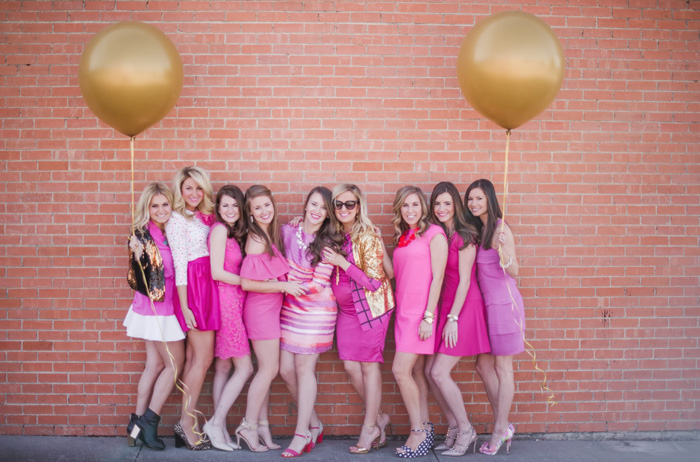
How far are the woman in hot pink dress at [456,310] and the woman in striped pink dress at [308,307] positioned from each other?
2.67 feet

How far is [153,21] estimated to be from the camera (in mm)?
4516

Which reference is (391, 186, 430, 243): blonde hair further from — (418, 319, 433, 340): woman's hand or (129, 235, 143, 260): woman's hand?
(129, 235, 143, 260): woman's hand

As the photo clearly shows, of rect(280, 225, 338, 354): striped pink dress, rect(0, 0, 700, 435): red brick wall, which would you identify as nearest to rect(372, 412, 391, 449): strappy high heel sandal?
rect(0, 0, 700, 435): red brick wall

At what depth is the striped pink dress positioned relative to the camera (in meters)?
4.21

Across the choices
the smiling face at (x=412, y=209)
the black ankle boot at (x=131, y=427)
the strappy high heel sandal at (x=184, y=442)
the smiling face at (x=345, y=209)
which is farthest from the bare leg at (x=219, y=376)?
the smiling face at (x=412, y=209)

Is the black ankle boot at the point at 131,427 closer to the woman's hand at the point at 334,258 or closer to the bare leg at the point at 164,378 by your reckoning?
the bare leg at the point at 164,378

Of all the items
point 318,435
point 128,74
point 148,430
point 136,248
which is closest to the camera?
point 128,74

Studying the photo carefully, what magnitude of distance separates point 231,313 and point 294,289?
503 millimetres

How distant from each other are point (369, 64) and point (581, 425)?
11.3ft

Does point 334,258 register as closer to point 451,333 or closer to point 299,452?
point 451,333

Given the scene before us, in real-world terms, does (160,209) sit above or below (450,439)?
above

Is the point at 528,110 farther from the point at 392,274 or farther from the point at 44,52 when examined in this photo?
the point at 44,52

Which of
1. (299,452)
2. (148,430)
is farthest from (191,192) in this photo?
(299,452)

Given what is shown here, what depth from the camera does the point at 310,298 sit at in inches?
166
